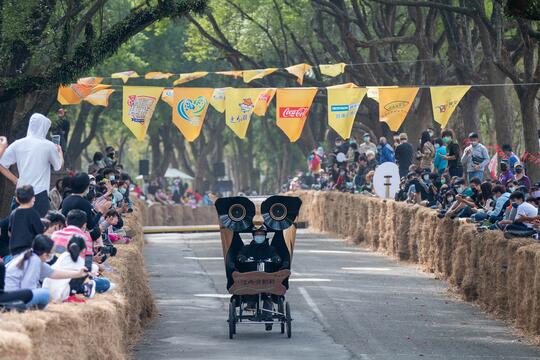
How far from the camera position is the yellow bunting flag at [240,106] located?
3666 centimetres

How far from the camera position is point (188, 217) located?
66.6 metres

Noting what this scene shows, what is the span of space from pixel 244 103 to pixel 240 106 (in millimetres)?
139

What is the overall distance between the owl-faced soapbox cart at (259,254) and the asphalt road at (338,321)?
15.1 inches

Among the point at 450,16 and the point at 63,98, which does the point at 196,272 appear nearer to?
the point at 63,98

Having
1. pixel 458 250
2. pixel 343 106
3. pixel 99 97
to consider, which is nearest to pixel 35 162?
pixel 458 250

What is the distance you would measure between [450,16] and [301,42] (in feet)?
54.8

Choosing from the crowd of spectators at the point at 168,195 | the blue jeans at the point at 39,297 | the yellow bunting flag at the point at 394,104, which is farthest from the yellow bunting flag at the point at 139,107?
the crowd of spectators at the point at 168,195

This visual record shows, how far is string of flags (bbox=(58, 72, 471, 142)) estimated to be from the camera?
34.5 metres

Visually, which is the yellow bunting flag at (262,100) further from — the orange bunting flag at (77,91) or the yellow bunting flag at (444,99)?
the yellow bunting flag at (444,99)

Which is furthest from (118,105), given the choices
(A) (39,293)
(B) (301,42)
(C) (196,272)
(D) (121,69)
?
(A) (39,293)

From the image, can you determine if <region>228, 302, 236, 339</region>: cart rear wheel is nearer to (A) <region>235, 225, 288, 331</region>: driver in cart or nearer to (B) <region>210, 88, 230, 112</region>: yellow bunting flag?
(A) <region>235, 225, 288, 331</region>: driver in cart

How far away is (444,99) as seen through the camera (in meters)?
33.4

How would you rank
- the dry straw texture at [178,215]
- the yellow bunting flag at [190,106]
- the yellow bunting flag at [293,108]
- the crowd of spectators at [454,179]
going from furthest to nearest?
the dry straw texture at [178,215], the yellow bunting flag at [293,108], the yellow bunting flag at [190,106], the crowd of spectators at [454,179]

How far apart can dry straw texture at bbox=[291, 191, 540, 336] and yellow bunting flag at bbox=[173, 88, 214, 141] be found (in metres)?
5.19
